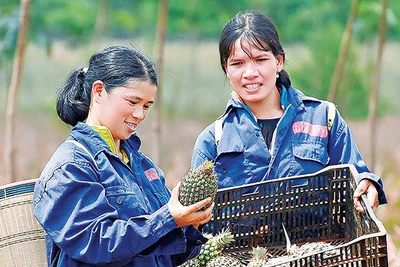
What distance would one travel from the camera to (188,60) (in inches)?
493

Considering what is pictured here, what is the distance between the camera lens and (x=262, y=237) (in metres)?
3.31

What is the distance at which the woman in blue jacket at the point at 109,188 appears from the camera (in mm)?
2428

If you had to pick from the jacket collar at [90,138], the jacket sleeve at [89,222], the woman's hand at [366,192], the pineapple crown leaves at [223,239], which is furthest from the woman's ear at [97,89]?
the woman's hand at [366,192]

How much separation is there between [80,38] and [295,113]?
22.2 ft

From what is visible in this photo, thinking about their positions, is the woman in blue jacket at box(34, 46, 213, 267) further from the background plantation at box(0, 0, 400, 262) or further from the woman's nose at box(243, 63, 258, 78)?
the background plantation at box(0, 0, 400, 262)

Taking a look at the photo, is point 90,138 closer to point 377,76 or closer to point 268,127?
point 268,127

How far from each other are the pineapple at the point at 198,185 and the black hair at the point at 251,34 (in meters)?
0.86

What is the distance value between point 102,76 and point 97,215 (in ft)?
1.64

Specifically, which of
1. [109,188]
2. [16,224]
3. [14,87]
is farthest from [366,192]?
Result: [14,87]

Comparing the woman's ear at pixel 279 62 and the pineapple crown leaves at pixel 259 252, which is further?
the woman's ear at pixel 279 62

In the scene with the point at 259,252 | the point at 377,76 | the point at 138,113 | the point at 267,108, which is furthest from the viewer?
the point at 377,76

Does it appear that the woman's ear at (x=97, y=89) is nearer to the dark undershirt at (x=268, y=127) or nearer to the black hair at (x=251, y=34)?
the black hair at (x=251, y=34)

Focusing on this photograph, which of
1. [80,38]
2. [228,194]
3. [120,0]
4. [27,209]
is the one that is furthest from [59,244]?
[120,0]

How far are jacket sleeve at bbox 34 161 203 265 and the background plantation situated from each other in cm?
469
